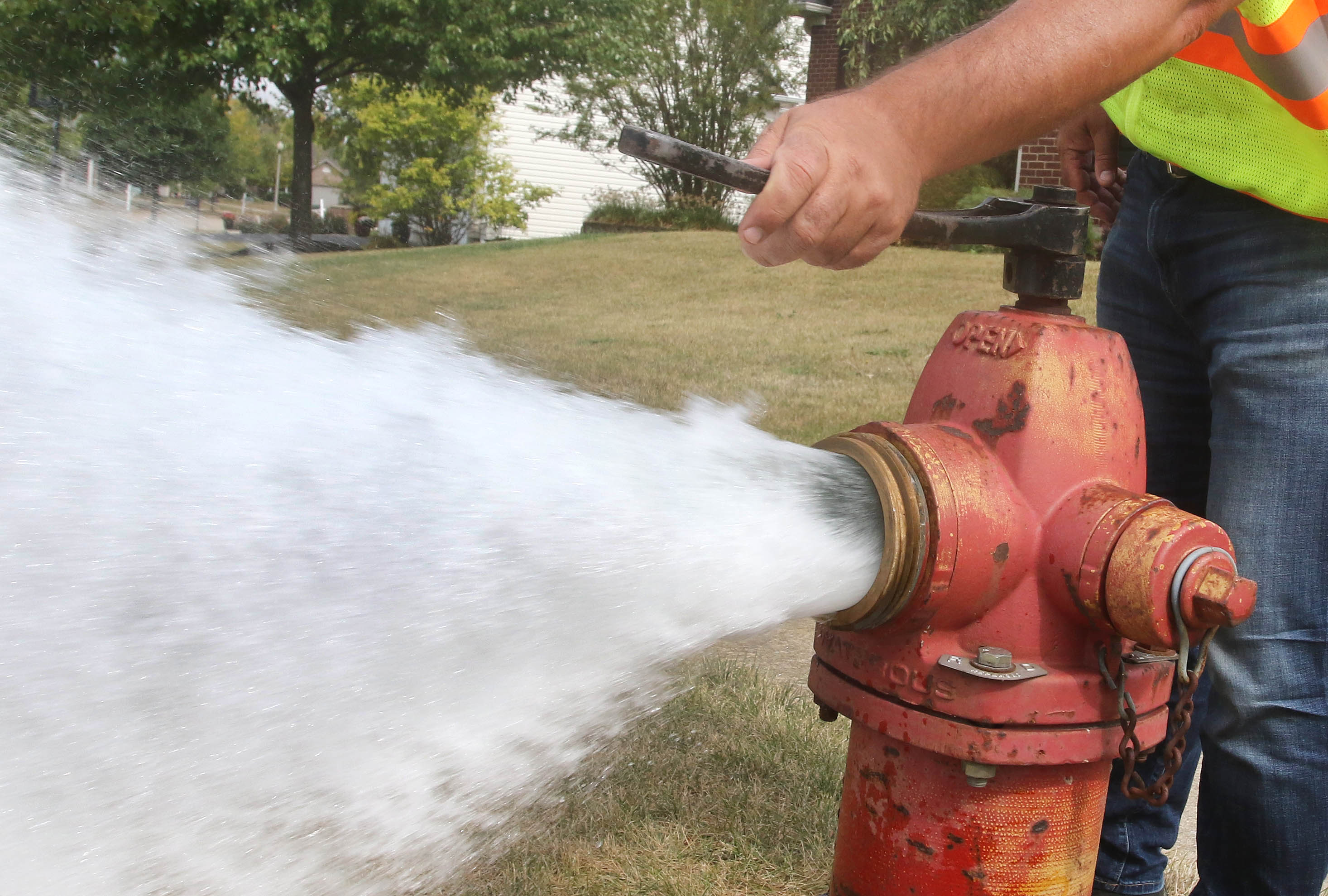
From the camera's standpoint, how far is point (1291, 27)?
1.30 metres

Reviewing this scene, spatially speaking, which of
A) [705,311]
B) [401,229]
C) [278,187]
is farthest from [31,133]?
[278,187]

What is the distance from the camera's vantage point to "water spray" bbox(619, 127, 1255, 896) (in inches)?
43.8

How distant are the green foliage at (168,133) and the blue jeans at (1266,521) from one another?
18.0 ft

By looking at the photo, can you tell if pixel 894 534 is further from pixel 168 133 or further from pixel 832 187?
pixel 168 133

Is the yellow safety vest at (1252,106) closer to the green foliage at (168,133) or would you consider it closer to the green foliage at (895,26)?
the green foliage at (168,133)

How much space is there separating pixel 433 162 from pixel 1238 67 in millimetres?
21138

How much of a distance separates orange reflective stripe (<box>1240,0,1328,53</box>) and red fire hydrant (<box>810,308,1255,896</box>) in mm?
411

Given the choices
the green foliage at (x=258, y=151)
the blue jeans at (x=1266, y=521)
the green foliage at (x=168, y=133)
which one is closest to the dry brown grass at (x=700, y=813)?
the blue jeans at (x=1266, y=521)

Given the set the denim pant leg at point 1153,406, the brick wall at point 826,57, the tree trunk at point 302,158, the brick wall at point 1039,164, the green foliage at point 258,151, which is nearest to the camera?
the denim pant leg at point 1153,406

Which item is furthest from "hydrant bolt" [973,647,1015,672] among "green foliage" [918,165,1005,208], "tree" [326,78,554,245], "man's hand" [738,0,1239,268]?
"tree" [326,78,554,245]

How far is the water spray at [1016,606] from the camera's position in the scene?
3.65 feet

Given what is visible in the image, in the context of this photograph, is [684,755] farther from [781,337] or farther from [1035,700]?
[781,337]

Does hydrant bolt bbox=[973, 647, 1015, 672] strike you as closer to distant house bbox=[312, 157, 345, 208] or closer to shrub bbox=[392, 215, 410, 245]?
shrub bbox=[392, 215, 410, 245]

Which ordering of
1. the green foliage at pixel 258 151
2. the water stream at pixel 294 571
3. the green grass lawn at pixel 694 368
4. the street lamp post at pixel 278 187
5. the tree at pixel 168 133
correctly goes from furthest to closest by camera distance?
1. the green foliage at pixel 258 151
2. the street lamp post at pixel 278 187
3. the tree at pixel 168 133
4. the green grass lawn at pixel 694 368
5. the water stream at pixel 294 571
